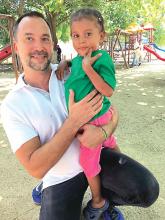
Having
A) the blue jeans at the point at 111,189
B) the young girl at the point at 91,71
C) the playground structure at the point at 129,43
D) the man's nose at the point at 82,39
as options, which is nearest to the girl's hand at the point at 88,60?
the young girl at the point at 91,71

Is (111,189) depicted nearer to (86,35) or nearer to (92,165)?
(92,165)

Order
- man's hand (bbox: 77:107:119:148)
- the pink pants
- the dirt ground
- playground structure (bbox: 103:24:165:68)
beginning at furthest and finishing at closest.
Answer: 1. playground structure (bbox: 103:24:165:68)
2. the dirt ground
3. the pink pants
4. man's hand (bbox: 77:107:119:148)

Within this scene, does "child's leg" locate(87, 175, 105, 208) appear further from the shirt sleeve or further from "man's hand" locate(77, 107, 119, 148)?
the shirt sleeve

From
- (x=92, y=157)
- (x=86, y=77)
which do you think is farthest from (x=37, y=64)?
(x=92, y=157)

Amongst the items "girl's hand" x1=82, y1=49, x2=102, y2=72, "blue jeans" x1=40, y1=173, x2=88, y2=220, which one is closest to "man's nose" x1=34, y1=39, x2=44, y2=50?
"girl's hand" x1=82, y1=49, x2=102, y2=72

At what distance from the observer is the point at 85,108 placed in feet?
6.21

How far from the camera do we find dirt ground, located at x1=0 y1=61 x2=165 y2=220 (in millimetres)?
2549

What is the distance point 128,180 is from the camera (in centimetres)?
214

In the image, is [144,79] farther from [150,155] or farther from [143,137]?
[150,155]

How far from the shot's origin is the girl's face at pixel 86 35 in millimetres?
2033

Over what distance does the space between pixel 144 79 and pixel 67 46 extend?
20544 mm

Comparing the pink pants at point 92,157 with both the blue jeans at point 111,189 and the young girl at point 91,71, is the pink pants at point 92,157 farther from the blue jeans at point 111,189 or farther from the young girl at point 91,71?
the blue jeans at point 111,189

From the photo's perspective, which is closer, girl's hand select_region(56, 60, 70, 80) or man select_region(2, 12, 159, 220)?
man select_region(2, 12, 159, 220)

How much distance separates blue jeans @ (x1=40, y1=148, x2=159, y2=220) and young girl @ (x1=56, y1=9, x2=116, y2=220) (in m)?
0.09
